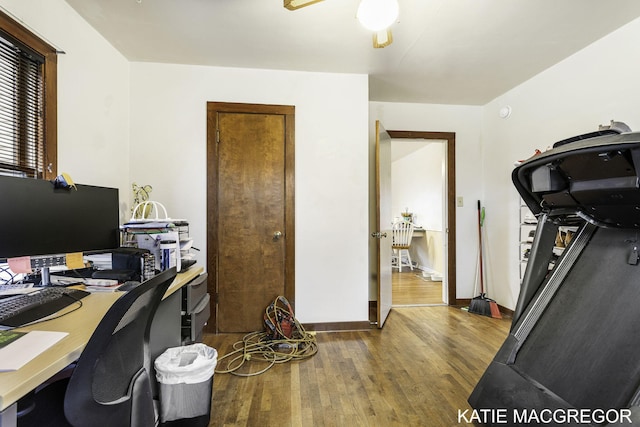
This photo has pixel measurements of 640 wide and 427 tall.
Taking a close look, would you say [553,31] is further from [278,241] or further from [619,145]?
[278,241]

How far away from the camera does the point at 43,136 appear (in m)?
1.83

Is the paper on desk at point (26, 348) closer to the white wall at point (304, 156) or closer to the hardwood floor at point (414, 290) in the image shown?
the white wall at point (304, 156)

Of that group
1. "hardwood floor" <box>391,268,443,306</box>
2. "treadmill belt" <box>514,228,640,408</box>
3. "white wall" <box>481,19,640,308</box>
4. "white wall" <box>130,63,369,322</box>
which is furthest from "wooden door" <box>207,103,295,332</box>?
"white wall" <box>481,19,640,308</box>

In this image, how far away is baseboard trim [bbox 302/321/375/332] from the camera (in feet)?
9.65

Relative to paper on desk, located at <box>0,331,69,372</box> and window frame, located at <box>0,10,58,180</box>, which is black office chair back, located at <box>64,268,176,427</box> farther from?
window frame, located at <box>0,10,58,180</box>

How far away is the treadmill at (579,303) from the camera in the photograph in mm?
1067

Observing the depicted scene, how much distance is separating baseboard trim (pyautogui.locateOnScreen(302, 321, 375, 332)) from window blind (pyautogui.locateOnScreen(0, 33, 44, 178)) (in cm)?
236

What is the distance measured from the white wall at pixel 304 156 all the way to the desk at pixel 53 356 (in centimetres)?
167

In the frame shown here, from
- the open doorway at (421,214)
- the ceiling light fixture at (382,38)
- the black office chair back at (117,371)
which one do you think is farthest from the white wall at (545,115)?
the black office chair back at (117,371)

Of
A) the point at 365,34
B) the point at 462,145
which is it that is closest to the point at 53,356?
the point at 365,34

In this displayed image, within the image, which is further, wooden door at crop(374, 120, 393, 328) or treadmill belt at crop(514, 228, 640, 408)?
wooden door at crop(374, 120, 393, 328)

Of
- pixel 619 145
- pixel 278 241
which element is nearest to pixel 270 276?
pixel 278 241

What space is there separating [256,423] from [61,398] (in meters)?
0.97

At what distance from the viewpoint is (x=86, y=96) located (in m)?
2.19
